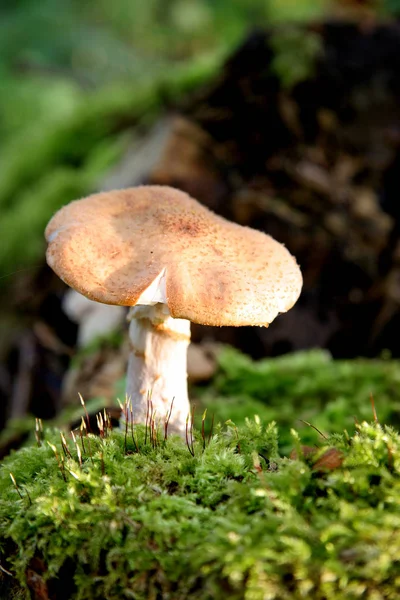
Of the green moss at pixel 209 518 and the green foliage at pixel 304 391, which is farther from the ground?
the green moss at pixel 209 518

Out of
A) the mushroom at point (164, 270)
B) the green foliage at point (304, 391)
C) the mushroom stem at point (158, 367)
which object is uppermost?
Answer: the mushroom at point (164, 270)

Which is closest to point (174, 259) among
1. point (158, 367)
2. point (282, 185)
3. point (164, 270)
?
point (164, 270)

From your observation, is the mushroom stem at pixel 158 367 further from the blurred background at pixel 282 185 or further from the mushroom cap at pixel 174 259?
the blurred background at pixel 282 185

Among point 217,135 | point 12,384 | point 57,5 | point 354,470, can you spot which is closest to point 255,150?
point 217,135

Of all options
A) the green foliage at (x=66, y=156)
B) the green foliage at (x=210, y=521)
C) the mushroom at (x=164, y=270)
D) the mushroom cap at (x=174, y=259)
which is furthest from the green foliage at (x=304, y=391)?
the green foliage at (x=66, y=156)

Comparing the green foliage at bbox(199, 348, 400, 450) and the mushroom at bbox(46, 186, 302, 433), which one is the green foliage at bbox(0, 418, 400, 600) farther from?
the green foliage at bbox(199, 348, 400, 450)

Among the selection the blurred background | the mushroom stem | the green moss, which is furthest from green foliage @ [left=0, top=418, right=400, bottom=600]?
the blurred background
